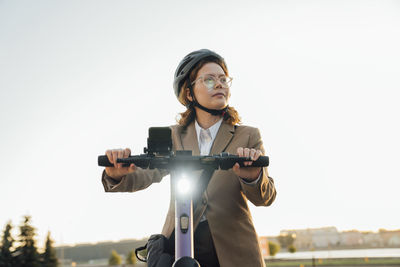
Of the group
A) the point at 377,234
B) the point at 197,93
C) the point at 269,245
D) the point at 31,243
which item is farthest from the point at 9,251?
the point at 377,234

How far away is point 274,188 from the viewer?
2.39 meters

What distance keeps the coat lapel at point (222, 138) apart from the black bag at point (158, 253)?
0.73m

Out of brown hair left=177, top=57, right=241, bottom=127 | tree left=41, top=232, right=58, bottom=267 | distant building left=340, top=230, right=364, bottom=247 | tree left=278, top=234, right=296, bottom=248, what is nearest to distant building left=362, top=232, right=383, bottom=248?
distant building left=340, top=230, right=364, bottom=247

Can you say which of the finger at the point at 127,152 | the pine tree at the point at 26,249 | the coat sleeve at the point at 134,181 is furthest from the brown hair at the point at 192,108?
the pine tree at the point at 26,249

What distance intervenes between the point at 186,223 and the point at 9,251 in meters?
44.3

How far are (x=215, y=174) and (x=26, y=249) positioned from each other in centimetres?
4251

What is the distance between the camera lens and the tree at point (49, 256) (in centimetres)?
4049

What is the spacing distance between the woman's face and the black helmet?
0.09 m

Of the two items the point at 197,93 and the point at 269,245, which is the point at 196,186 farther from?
the point at 269,245

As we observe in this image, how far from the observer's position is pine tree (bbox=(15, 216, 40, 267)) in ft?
127

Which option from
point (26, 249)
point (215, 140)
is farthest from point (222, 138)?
point (26, 249)

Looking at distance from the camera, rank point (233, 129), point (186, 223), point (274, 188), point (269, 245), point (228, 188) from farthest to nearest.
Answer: point (269, 245) → point (233, 129) → point (228, 188) → point (274, 188) → point (186, 223)

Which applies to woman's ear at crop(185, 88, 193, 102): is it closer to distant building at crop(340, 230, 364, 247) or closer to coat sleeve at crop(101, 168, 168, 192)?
coat sleeve at crop(101, 168, 168, 192)

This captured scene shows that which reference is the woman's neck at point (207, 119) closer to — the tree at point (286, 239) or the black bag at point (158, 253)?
the black bag at point (158, 253)
